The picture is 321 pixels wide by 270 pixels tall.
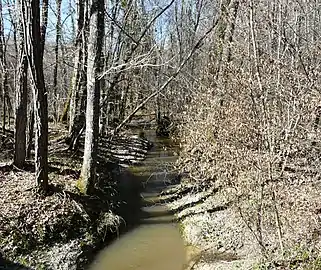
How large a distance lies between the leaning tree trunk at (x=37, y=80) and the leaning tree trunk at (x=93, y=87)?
123cm

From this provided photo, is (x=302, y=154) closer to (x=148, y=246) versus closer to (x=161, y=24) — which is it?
(x=148, y=246)

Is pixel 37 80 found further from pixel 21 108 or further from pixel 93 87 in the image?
pixel 21 108

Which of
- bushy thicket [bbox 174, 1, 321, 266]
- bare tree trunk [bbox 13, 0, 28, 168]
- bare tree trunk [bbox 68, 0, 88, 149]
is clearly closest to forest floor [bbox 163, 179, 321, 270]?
bushy thicket [bbox 174, 1, 321, 266]

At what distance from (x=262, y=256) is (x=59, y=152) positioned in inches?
337

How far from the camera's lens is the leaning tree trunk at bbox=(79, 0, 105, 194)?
959 cm

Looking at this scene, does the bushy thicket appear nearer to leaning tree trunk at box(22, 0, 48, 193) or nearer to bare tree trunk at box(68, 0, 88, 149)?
bare tree trunk at box(68, 0, 88, 149)

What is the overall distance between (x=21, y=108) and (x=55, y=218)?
10.4 ft

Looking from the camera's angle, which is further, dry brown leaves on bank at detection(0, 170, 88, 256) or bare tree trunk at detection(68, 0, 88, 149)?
bare tree trunk at detection(68, 0, 88, 149)

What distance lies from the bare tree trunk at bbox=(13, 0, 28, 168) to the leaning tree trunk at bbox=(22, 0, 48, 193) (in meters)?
1.35

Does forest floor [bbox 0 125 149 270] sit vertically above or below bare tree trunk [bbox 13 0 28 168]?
below

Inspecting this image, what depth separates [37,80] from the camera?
867cm

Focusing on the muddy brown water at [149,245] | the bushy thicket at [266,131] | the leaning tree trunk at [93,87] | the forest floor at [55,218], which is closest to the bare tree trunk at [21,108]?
the forest floor at [55,218]

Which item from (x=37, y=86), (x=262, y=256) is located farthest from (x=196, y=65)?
(x=262, y=256)

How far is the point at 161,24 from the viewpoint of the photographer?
2738 centimetres
